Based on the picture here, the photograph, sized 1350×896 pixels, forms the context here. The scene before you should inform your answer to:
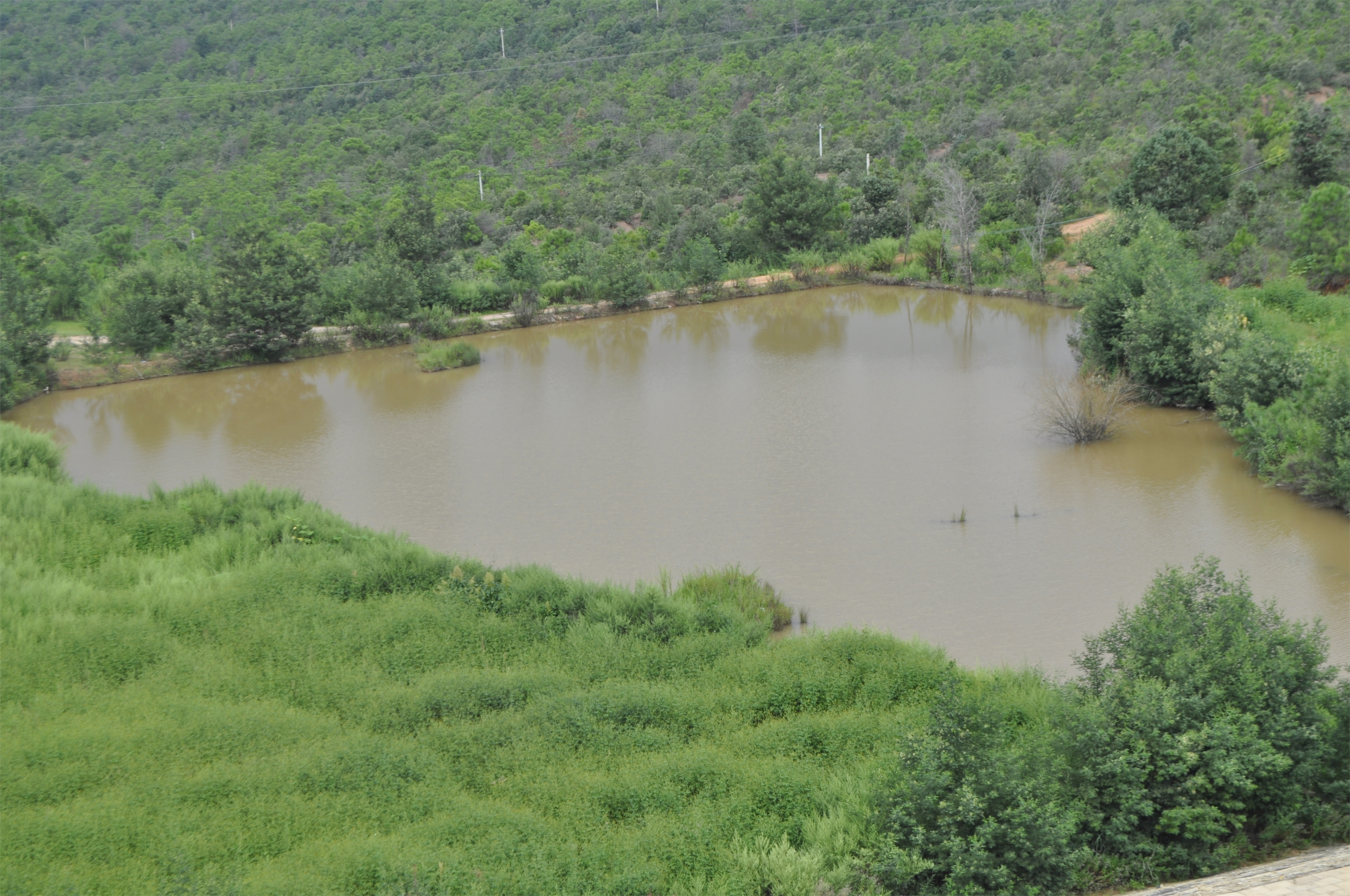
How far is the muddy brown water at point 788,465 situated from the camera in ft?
35.4

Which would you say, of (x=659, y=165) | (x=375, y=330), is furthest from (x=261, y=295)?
(x=659, y=165)

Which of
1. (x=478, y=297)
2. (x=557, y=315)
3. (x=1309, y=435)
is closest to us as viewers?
(x=1309, y=435)

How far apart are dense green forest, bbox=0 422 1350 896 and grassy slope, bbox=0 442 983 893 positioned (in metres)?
0.02

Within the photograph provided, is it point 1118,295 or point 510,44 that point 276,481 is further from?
point 510,44

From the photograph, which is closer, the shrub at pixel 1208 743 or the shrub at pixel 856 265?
the shrub at pixel 1208 743

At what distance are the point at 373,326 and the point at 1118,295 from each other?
15.3 meters

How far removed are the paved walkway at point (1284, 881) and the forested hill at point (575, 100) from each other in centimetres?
2187

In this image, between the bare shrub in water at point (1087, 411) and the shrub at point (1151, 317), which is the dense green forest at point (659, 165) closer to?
the shrub at point (1151, 317)

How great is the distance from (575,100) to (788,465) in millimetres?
34919

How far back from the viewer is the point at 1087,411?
48.0 ft

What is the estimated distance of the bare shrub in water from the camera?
1466cm

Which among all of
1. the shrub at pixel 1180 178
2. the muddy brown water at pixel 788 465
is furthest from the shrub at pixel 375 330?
the shrub at pixel 1180 178

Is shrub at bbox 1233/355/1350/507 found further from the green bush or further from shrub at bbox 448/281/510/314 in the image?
shrub at bbox 448/281/510/314

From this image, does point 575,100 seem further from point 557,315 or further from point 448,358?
point 448,358
